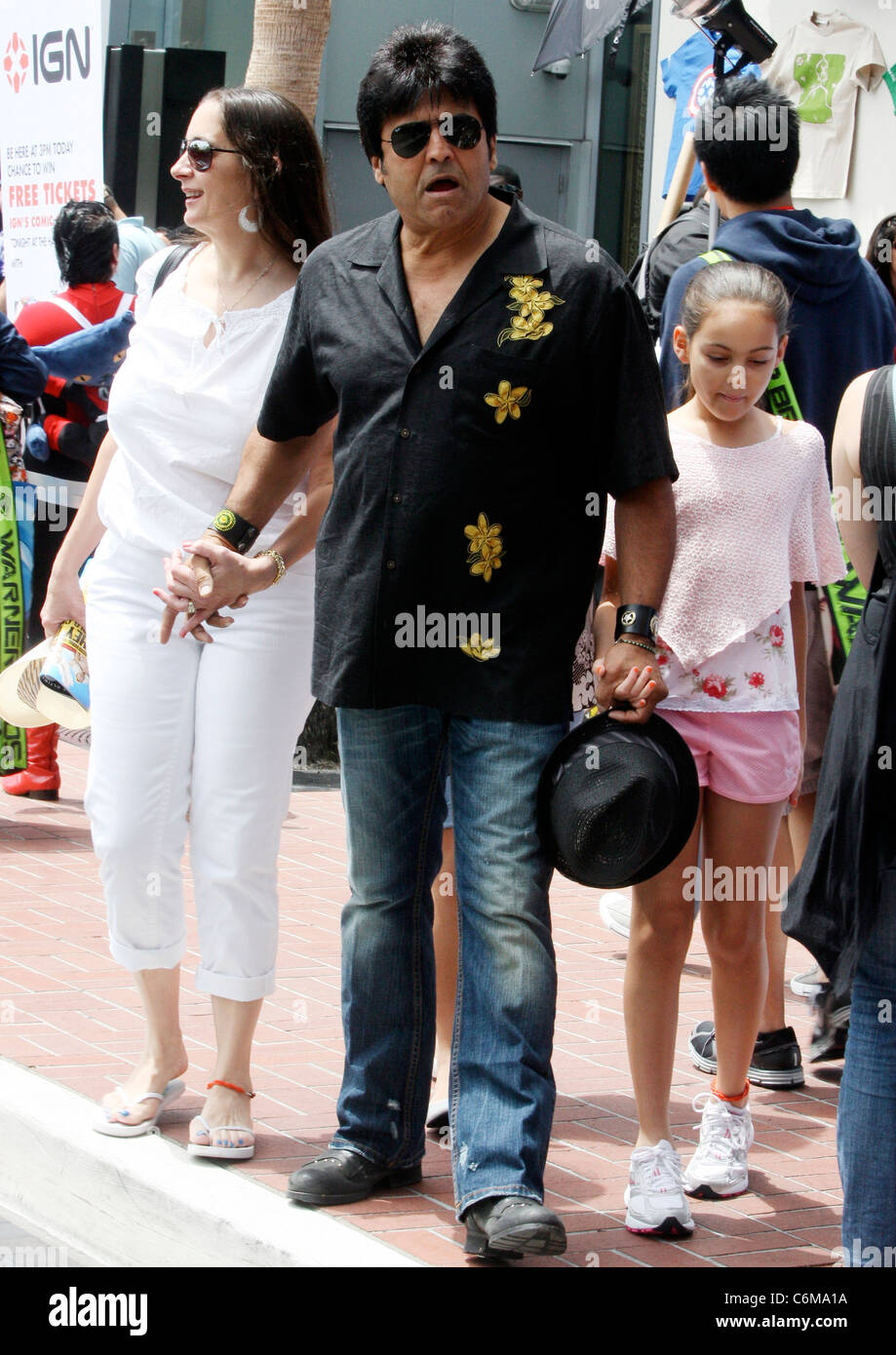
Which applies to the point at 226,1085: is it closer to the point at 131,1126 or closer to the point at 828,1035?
the point at 131,1126

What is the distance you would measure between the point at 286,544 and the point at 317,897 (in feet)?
9.69

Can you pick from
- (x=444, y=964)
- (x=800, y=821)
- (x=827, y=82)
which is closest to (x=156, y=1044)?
(x=444, y=964)

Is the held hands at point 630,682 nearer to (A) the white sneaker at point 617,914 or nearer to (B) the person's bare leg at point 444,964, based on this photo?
(B) the person's bare leg at point 444,964

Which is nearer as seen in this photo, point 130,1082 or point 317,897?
point 130,1082

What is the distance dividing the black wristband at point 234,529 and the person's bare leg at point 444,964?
90cm

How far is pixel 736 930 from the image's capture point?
12.6 ft

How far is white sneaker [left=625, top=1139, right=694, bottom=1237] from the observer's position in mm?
3570

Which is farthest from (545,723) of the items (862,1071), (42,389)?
(42,389)

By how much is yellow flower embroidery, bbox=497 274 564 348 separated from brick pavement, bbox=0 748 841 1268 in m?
1.68

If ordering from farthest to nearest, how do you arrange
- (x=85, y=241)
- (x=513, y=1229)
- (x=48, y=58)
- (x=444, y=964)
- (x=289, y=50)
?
(x=289, y=50) → (x=48, y=58) → (x=85, y=241) → (x=444, y=964) → (x=513, y=1229)

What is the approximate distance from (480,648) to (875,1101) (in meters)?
1.05

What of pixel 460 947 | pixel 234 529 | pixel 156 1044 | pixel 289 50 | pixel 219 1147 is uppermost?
pixel 289 50

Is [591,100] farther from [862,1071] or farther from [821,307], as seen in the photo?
[862,1071]

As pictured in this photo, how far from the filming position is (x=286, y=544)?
385cm
